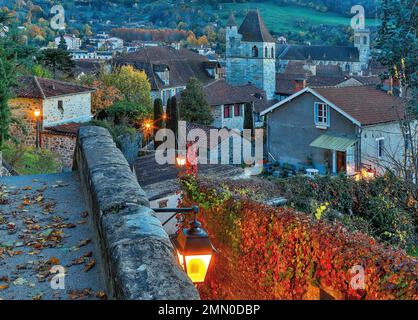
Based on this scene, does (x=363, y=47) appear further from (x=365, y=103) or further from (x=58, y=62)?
(x=365, y=103)

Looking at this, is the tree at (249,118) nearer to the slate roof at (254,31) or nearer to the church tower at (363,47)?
the slate roof at (254,31)

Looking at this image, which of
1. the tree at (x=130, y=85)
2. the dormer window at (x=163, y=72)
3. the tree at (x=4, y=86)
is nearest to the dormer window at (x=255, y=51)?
the dormer window at (x=163, y=72)

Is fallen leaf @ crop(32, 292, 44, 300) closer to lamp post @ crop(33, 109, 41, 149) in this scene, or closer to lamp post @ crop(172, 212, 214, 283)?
lamp post @ crop(172, 212, 214, 283)

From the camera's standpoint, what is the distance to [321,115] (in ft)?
90.4

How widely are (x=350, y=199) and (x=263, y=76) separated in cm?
5258

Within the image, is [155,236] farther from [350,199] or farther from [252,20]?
[252,20]

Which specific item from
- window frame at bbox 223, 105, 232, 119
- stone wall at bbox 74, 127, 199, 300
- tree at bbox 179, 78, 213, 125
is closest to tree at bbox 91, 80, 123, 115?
tree at bbox 179, 78, 213, 125

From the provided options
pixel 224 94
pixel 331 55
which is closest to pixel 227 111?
pixel 224 94

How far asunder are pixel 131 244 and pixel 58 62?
3973 cm

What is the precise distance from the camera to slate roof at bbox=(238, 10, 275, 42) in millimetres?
68000

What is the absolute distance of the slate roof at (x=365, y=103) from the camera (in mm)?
25922

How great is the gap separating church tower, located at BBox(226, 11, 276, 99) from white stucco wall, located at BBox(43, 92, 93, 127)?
34561 millimetres

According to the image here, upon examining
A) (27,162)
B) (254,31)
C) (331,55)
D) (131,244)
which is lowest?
(27,162)

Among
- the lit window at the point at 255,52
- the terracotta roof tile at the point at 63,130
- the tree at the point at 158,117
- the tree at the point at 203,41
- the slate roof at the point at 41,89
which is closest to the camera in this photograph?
the slate roof at the point at 41,89
